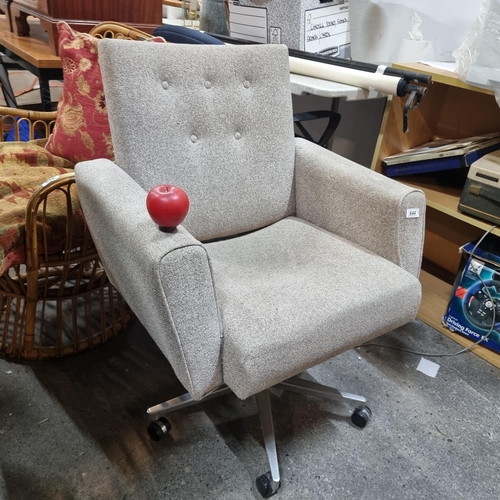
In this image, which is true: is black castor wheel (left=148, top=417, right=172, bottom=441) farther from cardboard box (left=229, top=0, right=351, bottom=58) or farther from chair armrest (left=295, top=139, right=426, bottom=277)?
cardboard box (left=229, top=0, right=351, bottom=58)

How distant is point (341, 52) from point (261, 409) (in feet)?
4.81

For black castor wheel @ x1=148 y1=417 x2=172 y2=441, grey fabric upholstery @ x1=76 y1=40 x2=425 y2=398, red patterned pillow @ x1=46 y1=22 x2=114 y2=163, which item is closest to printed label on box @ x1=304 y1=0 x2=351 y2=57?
grey fabric upholstery @ x1=76 y1=40 x2=425 y2=398

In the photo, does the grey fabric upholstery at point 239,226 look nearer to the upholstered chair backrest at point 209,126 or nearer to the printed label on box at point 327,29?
the upholstered chair backrest at point 209,126

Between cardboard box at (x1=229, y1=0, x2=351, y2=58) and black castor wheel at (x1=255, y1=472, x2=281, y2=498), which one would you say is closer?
black castor wheel at (x1=255, y1=472, x2=281, y2=498)

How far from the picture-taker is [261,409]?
3.77 ft

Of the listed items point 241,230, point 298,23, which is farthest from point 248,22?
point 241,230

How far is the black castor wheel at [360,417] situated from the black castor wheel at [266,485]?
31cm

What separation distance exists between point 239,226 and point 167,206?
0.54 meters

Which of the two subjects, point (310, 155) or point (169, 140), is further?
point (310, 155)

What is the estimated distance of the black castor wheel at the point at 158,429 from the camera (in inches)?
44.9

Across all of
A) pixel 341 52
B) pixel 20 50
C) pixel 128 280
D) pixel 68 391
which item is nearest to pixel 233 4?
pixel 341 52

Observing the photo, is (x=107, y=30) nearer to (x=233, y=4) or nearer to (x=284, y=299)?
(x=233, y=4)

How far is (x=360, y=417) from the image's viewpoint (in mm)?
1241

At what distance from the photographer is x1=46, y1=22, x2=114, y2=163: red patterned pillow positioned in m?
1.33
